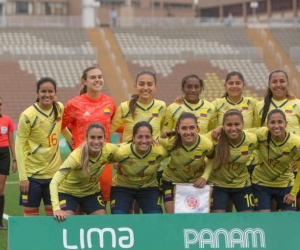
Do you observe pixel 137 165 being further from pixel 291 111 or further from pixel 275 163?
pixel 291 111

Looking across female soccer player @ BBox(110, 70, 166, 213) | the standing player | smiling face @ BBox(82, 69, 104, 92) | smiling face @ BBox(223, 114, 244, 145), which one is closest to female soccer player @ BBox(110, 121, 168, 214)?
female soccer player @ BBox(110, 70, 166, 213)

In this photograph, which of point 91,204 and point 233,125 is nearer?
point 233,125

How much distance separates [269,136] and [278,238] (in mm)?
1116

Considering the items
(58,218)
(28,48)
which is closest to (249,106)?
(58,218)

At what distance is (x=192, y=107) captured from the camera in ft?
25.2

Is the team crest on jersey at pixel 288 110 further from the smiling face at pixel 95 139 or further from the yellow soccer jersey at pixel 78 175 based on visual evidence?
the smiling face at pixel 95 139

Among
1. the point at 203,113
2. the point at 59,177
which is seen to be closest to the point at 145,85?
the point at 203,113

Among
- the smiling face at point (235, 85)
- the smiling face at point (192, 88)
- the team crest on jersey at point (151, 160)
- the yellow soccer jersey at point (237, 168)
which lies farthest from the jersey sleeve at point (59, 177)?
the smiling face at point (235, 85)

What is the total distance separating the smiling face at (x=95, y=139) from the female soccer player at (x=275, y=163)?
1655 millimetres

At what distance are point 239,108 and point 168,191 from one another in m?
1.25

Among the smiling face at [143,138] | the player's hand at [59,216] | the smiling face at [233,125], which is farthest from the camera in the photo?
the smiling face at [233,125]

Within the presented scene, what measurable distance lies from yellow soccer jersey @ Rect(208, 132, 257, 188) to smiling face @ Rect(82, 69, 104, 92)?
1.45m

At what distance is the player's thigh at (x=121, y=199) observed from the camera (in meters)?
7.18

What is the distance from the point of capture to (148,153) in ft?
23.2
